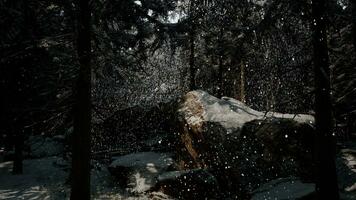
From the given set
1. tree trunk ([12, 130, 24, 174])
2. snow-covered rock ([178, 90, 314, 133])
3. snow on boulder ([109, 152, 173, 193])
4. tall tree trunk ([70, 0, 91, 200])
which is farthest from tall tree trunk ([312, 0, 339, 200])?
tree trunk ([12, 130, 24, 174])

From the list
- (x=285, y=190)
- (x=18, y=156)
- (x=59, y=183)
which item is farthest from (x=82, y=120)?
(x=18, y=156)

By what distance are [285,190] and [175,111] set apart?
21.4 feet

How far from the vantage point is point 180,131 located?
16.4m

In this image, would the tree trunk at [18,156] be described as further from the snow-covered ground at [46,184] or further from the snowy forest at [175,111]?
the snow-covered ground at [46,184]

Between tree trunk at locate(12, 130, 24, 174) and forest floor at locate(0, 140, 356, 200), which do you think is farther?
tree trunk at locate(12, 130, 24, 174)

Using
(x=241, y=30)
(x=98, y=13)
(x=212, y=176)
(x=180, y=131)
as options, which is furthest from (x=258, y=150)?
(x=98, y=13)

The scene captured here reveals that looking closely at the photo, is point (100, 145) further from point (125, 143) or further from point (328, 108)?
point (328, 108)

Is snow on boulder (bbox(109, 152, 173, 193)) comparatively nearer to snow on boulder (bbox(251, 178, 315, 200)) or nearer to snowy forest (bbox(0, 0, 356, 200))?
snowy forest (bbox(0, 0, 356, 200))

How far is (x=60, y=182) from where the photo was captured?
59.3 ft

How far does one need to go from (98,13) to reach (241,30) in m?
3.89

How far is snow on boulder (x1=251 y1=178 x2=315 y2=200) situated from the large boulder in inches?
23.0

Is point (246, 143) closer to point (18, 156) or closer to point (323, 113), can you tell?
point (323, 113)

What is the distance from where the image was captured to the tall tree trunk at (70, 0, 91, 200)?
951 cm

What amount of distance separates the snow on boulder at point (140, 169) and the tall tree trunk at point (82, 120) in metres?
5.76
